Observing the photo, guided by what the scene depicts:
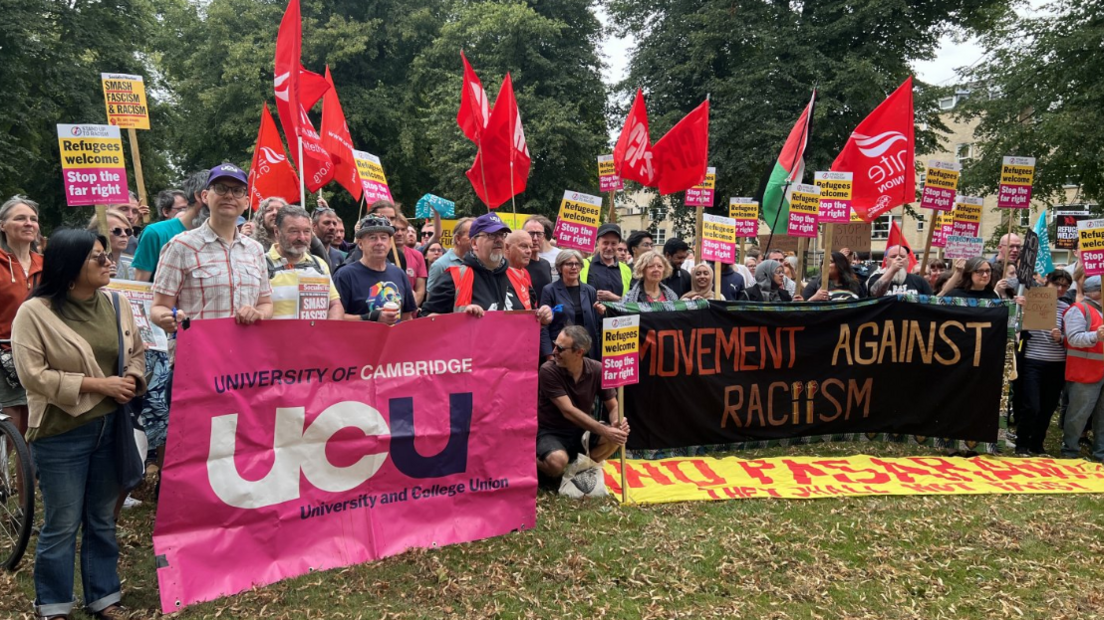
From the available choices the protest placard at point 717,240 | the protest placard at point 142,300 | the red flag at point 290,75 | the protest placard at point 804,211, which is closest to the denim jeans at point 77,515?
the protest placard at point 142,300

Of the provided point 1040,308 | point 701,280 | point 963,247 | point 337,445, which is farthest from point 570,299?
point 963,247

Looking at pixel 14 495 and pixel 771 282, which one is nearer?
pixel 14 495

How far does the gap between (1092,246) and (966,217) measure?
322 cm

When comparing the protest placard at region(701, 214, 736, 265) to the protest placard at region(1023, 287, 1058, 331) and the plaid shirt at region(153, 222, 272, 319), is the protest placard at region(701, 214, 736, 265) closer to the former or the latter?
the protest placard at region(1023, 287, 1058, 331)

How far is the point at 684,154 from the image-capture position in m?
9.49

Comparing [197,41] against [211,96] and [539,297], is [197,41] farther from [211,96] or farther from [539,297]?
[539,297]

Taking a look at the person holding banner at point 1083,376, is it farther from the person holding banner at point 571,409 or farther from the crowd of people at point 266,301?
the person holding banner at point 571,409

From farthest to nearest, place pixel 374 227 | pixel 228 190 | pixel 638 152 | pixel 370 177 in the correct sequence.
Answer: pixel 638 152 → pixel 370 177 → pixel 374 227 → pixel 228 190

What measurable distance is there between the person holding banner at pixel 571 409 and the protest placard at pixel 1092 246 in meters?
4.64

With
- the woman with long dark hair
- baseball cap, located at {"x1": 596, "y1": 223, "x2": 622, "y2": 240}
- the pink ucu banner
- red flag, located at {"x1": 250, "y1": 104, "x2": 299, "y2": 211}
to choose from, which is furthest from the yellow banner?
red flag, located at {"x1": 250, "y1": 104, "x2": 299, "y2": 211}

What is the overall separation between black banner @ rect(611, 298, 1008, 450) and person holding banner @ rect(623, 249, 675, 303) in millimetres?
361

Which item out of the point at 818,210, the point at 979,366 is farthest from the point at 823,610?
the point at 818,210

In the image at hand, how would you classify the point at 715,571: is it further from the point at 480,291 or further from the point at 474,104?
the point at 474,104

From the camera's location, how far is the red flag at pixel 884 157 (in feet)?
28.4
